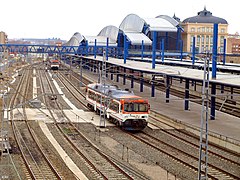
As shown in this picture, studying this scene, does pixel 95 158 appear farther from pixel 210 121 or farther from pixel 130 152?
pixel 210 121

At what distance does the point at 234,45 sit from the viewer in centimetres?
12269

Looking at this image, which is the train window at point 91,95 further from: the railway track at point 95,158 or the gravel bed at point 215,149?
the gravel bed at point 215,149

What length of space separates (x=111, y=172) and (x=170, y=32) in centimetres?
7018

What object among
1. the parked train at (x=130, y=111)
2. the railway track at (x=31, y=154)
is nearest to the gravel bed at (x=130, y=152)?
the parked train at (x=130, y=111)

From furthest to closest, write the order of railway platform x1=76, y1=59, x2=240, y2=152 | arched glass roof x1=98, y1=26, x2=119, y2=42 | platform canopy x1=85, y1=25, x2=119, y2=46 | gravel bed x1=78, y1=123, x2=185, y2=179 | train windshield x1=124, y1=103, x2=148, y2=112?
arched glass roof x1=98, y1=26, x2=119, y2=42, platform canopy x1=85, y1=25, x2=119, y2=46, train windshield x1=124, y1=103, x2=148, y2=112, railway platform x1=76, y1=59, x2=240, y2=152, gravel bed x1=78, y1=123, x2=185, y2=179

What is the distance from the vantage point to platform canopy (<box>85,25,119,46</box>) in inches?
3755

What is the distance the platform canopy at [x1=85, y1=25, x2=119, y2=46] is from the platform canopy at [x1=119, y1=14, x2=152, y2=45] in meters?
3.94

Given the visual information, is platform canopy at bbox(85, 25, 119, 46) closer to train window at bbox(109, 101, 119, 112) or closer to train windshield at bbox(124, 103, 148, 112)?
train window at bbox(109, 101, 119, 112)

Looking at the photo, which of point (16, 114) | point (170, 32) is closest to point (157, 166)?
point (16, 114)

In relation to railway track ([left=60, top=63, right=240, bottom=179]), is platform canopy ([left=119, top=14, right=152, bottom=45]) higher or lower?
higher

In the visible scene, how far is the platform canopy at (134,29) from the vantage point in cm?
8369

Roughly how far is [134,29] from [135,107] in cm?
6696

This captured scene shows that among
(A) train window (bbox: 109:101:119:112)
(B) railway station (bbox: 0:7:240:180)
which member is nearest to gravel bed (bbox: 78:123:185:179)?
(B) railway station (bbox: 0:7:240:180)

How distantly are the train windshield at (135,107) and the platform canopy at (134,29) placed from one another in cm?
5847
